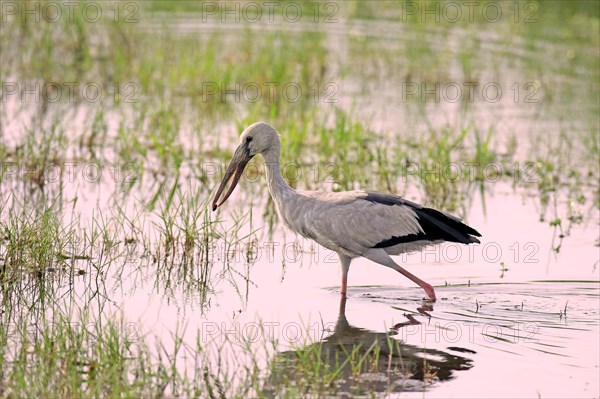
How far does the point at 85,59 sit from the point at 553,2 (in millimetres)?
7931

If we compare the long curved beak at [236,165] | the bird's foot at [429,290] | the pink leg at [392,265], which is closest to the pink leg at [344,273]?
the pink leg at [392,265]

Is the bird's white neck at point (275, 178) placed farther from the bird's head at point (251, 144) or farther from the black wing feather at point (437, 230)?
the black wing feather at point (437, 230)

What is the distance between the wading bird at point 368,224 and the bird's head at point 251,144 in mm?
408

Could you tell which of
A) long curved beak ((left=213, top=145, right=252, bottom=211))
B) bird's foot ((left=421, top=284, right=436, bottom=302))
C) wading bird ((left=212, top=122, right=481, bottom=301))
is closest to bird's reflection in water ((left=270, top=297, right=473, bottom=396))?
bird's foot ((left=421, top=284, right=436, bottom=302))

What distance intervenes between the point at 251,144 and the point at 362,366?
238 cm

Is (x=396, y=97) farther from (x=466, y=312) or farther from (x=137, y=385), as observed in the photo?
(x=137, y=385)

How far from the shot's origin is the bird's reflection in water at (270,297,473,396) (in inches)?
241

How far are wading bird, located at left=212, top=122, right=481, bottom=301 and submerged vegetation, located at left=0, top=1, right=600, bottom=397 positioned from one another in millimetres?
611

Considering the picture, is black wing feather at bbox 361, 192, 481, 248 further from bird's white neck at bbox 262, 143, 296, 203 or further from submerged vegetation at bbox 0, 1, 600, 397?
submerged vegetation at bbox 0, 1, 600, 397

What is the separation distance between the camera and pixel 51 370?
5.80m

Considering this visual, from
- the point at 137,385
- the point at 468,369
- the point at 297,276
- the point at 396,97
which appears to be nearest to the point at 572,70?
the point at 396,97

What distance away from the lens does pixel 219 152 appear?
11.6 metres

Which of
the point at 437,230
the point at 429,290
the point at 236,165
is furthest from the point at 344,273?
the point at 236,165

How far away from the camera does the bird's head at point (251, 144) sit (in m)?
8.43
